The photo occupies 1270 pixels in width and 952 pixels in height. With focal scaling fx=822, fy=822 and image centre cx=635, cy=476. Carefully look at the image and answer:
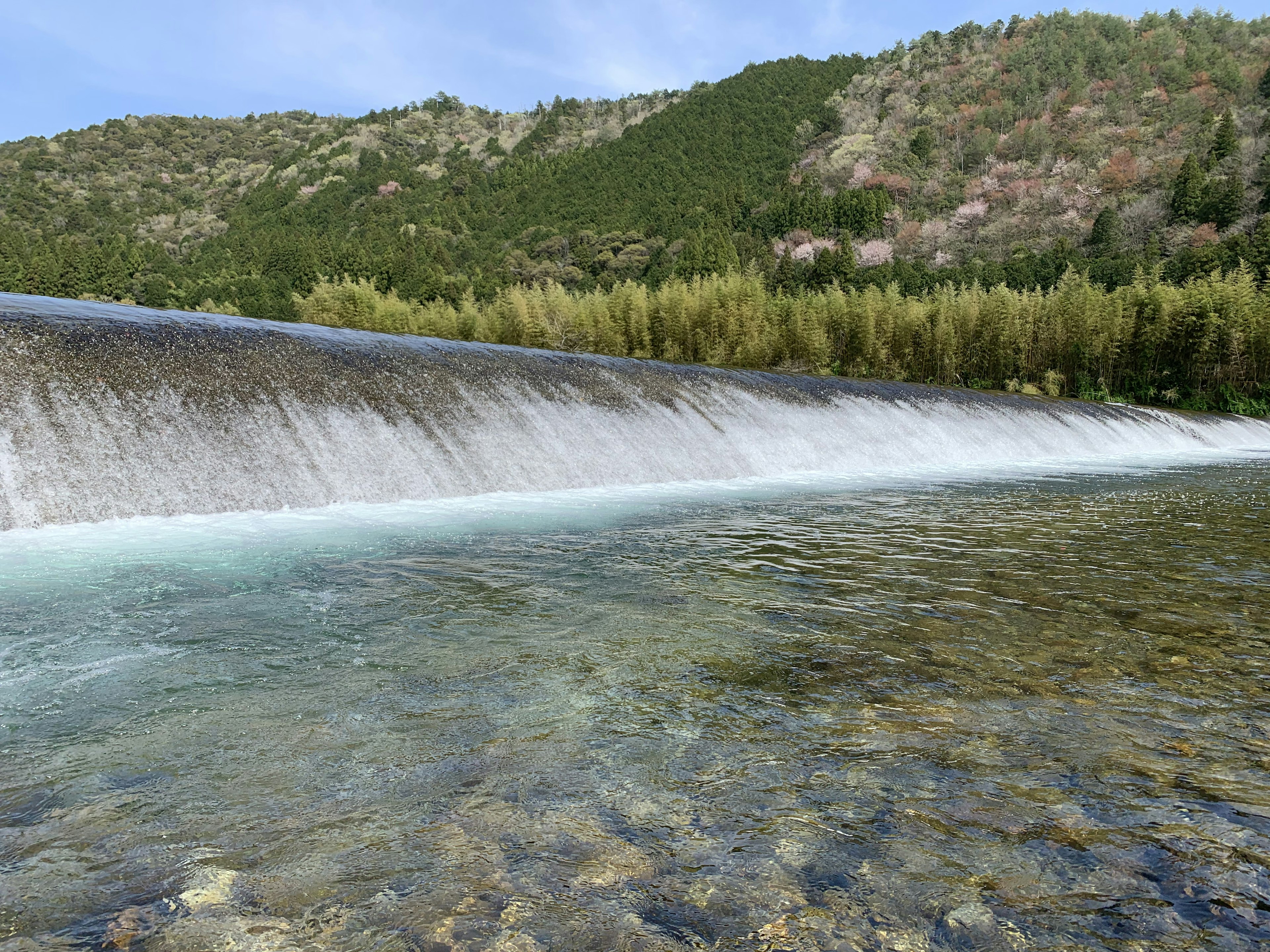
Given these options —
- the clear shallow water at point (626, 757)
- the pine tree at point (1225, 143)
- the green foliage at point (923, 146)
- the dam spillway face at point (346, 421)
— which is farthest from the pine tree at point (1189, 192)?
the clear shallow water at point (626, 757)

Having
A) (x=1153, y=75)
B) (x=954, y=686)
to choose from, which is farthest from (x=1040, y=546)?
(x=1153, y=75)

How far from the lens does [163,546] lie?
623 centimetres

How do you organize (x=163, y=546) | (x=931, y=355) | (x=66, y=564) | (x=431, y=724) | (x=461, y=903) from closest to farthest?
(x=461, y=903), (x=431, y=724), (x=66, y=564), (x=163, y=546), (x=931, y=355)

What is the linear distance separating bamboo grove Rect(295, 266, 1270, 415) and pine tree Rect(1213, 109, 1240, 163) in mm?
43673

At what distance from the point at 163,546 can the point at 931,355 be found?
30.4 m

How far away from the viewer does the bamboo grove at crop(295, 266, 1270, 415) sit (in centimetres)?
2930

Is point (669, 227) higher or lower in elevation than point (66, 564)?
higher

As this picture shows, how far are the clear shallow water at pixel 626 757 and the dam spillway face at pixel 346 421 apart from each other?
6.27 ft

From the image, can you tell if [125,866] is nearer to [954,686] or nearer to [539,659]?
[539,659]

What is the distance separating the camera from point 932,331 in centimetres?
3164

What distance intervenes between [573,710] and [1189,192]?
7221 centimetres

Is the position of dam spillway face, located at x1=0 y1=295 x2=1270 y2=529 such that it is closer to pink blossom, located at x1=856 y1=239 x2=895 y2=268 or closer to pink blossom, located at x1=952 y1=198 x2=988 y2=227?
pink blossom, located at x1=856 y1=239 x2=895 y2=268

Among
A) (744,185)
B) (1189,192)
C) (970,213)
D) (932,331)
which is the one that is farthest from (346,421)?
(744,185)

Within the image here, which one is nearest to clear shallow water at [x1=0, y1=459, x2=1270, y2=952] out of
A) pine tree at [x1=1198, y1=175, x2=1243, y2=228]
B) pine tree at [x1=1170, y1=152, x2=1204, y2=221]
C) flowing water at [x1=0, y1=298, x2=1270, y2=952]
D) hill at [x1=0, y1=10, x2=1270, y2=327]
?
flowing water at [x1=0, y1=298, x2=1270, y2=952]
